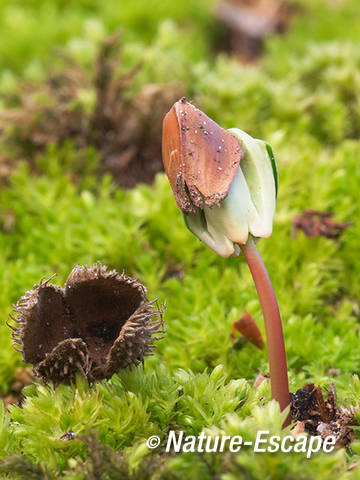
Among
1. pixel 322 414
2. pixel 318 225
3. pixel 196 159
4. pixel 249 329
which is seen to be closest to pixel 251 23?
pixel 318 225

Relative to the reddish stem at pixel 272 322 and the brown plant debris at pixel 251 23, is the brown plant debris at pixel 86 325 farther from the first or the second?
the brown plant debris at pixel 251 23

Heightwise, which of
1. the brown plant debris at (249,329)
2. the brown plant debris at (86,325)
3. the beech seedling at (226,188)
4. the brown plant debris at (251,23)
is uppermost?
the brown plant debris at (251,23)

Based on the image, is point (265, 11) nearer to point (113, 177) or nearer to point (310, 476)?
point (113, 177)

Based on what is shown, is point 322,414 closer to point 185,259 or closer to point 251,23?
point 185,259

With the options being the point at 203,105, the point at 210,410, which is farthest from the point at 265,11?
the point at 210,410

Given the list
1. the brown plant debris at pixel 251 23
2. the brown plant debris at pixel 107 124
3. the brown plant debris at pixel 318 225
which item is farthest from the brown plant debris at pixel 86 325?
the brown plant debris at pixel 251 23

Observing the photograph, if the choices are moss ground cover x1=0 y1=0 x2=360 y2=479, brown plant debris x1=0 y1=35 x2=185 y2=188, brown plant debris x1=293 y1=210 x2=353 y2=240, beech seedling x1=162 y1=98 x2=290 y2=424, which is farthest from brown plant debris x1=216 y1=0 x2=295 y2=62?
beech seedling x1=162 y1=98 x2=290 y2=424
